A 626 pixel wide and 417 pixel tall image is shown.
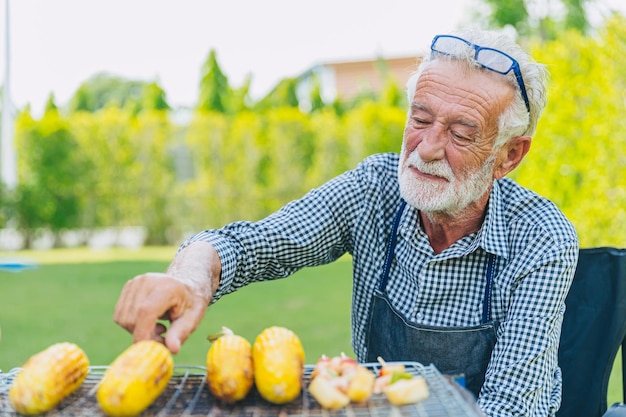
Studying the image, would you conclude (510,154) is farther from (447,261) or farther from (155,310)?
(155,310)

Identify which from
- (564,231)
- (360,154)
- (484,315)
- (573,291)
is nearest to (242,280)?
(484,315)

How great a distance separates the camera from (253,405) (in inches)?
59.5

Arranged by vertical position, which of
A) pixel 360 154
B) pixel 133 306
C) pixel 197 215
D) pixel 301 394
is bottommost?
pixel 197 215

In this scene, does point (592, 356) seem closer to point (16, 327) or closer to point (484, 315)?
point (484, 315)

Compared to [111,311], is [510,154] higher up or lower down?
higher up

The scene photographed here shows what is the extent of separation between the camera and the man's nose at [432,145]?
232 cm

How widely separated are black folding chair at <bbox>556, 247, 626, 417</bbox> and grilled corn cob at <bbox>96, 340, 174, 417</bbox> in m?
1.64

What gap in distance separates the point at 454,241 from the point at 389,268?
230mm

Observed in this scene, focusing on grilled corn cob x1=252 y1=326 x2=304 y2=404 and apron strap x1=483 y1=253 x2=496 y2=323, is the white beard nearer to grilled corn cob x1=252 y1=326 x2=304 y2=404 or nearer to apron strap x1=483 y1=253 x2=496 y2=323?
apron strap x1=483 y1=253 x2=496 y2=323

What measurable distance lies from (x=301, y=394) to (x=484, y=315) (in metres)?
0.94

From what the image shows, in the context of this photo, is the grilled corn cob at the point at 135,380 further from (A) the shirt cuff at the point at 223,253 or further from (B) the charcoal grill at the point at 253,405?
(A) the shirt cuff at the point at 223,253

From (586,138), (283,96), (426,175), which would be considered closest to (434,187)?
(426,175)

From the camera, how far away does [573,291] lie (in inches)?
106

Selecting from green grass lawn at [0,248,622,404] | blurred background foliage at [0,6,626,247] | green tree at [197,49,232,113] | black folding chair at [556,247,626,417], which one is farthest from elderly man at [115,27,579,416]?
green tree at [197,49,232,113]
